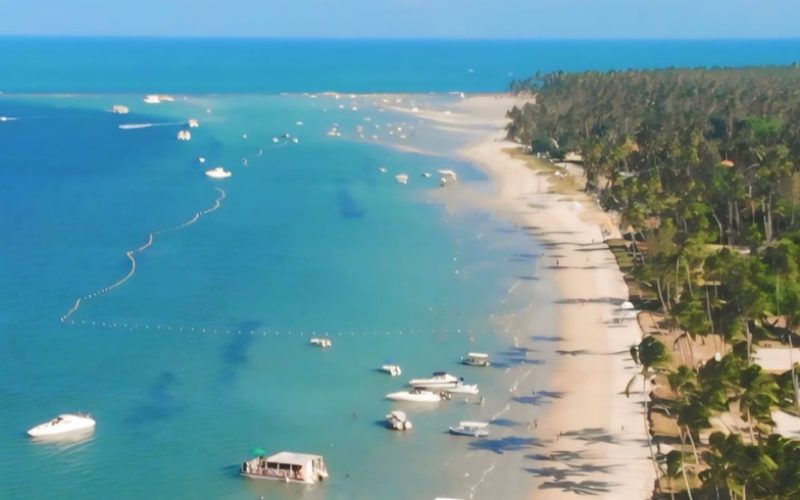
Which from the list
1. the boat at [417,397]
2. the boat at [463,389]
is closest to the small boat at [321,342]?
the boat at [417,397]

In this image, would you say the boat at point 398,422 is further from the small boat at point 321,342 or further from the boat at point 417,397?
the small boat at point 321,342

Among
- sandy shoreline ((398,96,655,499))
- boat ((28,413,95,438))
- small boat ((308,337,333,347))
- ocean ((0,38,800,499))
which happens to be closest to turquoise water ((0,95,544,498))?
ocean ((0,38,800,499))

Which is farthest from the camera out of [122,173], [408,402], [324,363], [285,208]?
[122,173]

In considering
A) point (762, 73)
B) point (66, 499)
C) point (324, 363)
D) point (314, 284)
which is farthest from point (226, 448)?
point (762, 73)

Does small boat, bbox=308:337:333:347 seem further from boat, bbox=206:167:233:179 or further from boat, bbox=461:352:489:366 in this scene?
boat, bbox=206:167:233:179

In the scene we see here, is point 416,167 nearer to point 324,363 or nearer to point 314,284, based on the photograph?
point 314,284

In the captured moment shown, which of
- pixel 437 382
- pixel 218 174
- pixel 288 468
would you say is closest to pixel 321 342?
pixel 437 382
